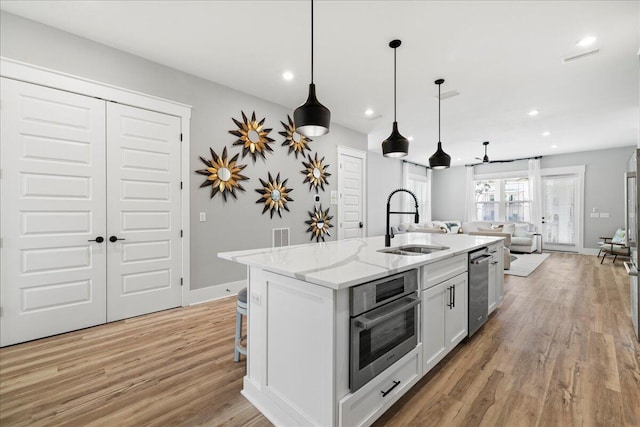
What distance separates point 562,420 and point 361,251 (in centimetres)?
147

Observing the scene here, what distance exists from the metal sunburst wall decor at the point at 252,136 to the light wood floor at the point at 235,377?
2243 mm

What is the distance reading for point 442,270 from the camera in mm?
2023

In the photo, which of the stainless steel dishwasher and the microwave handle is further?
the stainless steel dishwasher

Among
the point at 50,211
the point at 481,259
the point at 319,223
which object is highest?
the point at 50,211

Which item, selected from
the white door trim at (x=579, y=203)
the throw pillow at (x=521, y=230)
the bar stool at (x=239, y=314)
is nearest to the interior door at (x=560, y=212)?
the white door trim at (x=579, y=203)

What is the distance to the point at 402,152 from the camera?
2.89 metres

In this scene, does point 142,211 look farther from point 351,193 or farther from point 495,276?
point 495,276

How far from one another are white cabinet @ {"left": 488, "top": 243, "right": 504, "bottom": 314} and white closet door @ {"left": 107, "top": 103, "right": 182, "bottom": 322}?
3.53m

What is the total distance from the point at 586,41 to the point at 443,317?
3.04 m

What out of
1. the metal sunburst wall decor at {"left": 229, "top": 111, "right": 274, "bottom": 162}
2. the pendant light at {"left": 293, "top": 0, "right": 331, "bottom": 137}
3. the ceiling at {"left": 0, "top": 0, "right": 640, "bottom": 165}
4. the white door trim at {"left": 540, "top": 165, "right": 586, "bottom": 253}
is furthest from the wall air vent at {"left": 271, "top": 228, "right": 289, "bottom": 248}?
the white door trim at {"left": 540, "top": 165, "right": 586, "bottom": 253}

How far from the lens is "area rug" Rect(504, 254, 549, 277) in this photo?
528 centimetres

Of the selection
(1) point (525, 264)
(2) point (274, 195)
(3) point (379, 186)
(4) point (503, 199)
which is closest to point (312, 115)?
(2) point (274, 195)

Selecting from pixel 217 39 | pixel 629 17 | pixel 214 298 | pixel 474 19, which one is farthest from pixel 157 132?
pixel 629 17

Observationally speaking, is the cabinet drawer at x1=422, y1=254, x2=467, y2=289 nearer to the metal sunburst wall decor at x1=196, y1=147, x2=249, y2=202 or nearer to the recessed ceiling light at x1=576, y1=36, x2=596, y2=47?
the recessed ceiling light at x1=576, y1=36, x2=596, y2=47
